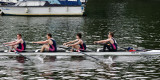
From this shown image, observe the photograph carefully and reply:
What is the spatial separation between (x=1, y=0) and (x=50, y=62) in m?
63.3

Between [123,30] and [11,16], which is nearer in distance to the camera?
[123,30]

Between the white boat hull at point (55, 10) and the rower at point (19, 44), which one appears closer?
the rower at point (19, 44)

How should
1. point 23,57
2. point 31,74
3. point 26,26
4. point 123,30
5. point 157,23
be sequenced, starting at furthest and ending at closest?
point 157,23
point 26,26
point 123,30
point 23,57
point 31,74

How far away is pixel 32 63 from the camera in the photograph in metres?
29.8

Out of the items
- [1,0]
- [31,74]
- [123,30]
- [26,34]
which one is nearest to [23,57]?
[31,74]

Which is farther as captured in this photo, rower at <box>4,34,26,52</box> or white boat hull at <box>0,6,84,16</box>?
white boat hull at <box>0,6,84,16</box>

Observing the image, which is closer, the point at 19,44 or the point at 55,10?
the point at 19,44

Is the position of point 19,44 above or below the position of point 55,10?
above

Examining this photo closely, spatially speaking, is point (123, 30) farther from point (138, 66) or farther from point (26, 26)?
point (138, 66)

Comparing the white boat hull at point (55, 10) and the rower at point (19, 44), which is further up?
the rower at point (19, 44)

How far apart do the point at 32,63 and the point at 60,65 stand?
2.39 m

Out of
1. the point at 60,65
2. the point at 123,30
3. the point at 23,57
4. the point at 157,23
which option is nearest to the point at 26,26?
the point at 123,30

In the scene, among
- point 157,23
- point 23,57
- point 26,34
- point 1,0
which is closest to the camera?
point 23,57

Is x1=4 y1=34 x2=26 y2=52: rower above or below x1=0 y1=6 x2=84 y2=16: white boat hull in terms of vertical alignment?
above
